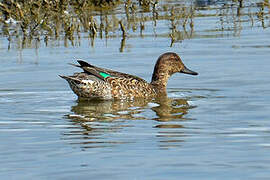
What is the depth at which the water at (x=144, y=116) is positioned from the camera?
20.9 ft

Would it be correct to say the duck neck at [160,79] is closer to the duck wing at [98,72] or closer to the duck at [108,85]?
the duck at [108,85]

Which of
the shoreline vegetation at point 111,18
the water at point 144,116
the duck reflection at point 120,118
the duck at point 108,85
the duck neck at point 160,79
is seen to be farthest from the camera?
the shoreline vegetation at point 111,18

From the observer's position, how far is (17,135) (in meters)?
7.85

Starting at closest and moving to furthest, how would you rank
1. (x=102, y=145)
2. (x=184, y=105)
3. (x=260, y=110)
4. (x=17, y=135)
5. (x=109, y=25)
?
1. (x=102, y=145)
2. (x=17, y=135)
3. (x=260, y=110)
4. (x=184, y=105)
5. (x=109, y=25)

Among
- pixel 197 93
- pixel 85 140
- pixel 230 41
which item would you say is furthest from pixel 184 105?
pixel 230 41

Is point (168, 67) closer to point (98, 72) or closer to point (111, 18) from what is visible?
point (98, 72)

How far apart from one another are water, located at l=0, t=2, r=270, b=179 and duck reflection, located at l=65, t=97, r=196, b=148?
0.04 ft

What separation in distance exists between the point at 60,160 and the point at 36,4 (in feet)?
37.5

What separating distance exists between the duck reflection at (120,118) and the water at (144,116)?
1 centimetres

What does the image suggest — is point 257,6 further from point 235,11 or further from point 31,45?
point 31,45

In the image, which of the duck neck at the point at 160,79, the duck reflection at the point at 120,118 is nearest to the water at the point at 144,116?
the duck reflection at the point at 120,118

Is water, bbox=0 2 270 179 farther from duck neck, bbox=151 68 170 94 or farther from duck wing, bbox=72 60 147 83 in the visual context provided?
duck wing, bbox=72 60 147 83

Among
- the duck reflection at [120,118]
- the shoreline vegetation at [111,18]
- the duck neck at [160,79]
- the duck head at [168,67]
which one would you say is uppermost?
the shoreline vegetation at [111,18]

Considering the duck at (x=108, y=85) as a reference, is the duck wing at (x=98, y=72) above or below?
above
